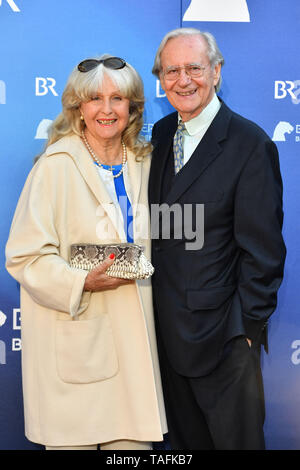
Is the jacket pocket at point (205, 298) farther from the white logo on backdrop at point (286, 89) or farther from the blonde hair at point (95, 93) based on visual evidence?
the white logo on backdrop at point (286, 89)

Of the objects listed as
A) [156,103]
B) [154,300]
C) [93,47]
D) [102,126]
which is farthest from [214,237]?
[93,47]

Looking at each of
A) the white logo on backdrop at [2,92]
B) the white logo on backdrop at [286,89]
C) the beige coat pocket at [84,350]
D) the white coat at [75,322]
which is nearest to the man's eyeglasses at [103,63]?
the white coat at [75,322]

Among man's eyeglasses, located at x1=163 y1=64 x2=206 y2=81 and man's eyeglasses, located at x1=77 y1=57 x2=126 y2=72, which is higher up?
man's eyeglasses, located at x1=77 y1=57 x2=126 y2=72

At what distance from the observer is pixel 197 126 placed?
2762mm

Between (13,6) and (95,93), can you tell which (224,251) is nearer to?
(95,93)

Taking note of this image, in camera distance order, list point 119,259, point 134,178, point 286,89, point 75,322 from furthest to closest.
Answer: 1. point 286,89
2. point 134,178
3. point 75,322
4. point 119,259

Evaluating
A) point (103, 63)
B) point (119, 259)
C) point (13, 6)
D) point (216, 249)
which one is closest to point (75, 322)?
point (119, 259)

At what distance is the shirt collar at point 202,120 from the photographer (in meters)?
2.75

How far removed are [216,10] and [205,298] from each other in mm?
1489

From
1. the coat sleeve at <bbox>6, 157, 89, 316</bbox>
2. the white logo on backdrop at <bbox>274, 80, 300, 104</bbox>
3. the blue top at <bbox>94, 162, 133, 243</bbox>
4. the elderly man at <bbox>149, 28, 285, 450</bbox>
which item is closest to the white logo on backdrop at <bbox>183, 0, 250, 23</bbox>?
the white logo on backdrop at <bbox>274, 80, 300, 104</bbox>

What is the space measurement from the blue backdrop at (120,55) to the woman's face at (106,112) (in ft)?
1.66

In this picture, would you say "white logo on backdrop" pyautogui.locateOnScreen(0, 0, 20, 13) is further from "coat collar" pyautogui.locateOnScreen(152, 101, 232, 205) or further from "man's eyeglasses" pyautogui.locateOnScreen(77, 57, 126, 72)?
"coat collar" pyautogui.locateOnScreen(152, 101, 232, 205)

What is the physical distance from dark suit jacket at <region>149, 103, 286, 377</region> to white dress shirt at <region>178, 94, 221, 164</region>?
0.05 meters

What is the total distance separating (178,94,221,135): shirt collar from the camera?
2.75 metres
